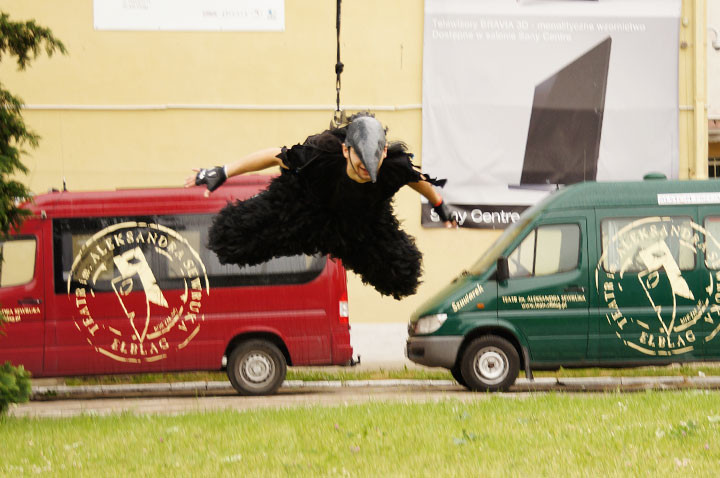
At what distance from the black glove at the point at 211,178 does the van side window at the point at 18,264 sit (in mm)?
7925

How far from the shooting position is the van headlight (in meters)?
11.2

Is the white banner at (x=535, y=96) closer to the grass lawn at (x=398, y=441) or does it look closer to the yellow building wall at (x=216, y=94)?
the yellow building wall at (x=216, y=94)

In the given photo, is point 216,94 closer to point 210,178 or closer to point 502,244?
point 502,244

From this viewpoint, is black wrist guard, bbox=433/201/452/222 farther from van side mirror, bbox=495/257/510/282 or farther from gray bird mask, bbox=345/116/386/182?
van side mirror, bbox=495/257/510/282

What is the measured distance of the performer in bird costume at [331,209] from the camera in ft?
13.9

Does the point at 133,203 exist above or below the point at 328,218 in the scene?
above

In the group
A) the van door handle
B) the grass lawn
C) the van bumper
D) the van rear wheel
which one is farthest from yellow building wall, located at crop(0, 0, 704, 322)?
the grass lawn

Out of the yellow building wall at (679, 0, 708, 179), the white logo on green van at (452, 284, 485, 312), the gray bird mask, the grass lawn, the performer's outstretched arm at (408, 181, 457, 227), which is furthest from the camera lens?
the yellow building wall at (679, 0, 708, 179)

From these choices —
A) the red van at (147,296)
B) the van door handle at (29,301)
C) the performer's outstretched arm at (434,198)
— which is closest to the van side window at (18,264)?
the red van at (147,296)

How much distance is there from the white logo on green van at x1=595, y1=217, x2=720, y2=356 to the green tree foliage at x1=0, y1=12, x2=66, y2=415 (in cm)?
611

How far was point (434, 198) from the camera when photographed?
4676 millimetres

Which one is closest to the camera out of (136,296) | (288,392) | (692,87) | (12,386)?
(12,386)

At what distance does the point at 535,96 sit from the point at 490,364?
5306 mm

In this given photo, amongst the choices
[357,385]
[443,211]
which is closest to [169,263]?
Result: [357,385]
